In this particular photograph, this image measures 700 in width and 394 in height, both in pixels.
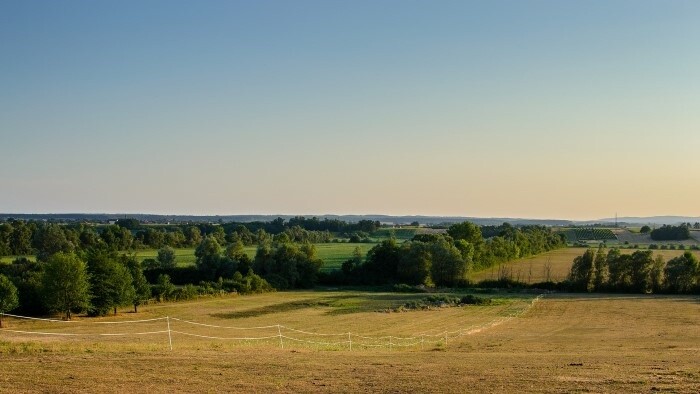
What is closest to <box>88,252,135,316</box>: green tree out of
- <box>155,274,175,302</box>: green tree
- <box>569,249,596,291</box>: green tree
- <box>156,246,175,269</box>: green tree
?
<box>155,274,175,302</box>: green tree

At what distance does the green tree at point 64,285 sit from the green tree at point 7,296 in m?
3.20

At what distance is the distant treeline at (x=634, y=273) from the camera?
86.4 m

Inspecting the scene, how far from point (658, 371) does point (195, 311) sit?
55.6 metres

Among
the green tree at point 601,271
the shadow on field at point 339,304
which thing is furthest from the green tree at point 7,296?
the green tree at point 601,271

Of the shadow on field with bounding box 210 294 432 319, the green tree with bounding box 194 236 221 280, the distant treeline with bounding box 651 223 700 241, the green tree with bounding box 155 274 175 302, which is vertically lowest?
the shadow on field with bounding box 210 294 432 319

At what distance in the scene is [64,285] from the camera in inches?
2420

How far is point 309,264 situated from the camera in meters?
101

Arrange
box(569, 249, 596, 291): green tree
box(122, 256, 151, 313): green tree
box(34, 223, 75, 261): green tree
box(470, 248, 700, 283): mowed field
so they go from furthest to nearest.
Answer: box(34, 223, 75, 261): green tree → box(470, 248, 700, 283): mowed field → box(569, 249, 596, 291): green tree → box(122, 256, 151, 313): green tree

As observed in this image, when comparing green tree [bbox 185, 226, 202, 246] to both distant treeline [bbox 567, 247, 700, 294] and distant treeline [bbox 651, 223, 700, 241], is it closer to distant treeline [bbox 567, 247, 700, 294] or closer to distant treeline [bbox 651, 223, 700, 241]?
distant treeline [bbox 567, 247, 700, 294]

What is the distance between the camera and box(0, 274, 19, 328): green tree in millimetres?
57344

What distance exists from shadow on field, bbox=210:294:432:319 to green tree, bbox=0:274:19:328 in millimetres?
18083

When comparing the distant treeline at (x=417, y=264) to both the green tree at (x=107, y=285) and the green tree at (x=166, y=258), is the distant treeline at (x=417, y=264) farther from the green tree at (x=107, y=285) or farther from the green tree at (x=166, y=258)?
the green tree at (x=107, y=285)

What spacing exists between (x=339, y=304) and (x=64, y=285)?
30.4m

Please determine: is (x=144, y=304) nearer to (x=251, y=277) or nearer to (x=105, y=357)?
(x=251, y=277)
